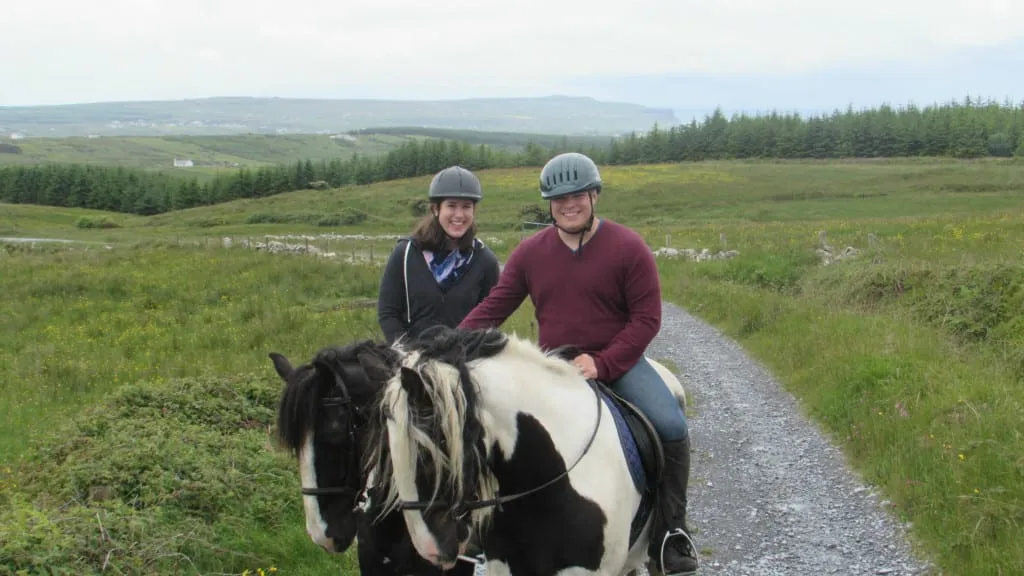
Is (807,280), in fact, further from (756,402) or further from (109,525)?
(109,525)

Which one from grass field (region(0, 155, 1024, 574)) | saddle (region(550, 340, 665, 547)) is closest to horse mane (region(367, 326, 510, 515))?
saddle (region(550, 340, 665, 547))

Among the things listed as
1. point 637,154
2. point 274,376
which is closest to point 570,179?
point 274,376

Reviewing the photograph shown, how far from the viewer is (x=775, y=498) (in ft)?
24.0

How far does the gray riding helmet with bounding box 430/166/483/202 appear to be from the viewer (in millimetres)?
5164

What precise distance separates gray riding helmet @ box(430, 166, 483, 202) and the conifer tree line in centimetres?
9037

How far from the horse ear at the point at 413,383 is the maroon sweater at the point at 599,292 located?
1.31 meters

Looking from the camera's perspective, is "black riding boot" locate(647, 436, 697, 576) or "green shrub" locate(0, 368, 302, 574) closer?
"black riding boot" locate(647, 436, 697, 576)

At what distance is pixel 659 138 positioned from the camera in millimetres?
111125

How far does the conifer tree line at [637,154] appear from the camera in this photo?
298ft

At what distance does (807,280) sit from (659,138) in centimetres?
9626

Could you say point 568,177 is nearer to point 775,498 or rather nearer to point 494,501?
point 494,501

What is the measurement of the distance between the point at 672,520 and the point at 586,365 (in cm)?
104

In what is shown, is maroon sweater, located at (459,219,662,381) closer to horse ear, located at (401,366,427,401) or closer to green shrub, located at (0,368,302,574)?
horse ear, located at (401,366,427,401)

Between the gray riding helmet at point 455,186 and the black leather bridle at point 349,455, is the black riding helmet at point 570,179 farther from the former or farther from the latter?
the black leather bridle at point 349,455
